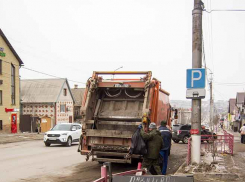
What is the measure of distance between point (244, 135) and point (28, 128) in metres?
27.0

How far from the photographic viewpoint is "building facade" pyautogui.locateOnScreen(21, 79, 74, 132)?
46219mm

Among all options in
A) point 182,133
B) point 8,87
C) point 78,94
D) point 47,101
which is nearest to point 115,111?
point 182,133

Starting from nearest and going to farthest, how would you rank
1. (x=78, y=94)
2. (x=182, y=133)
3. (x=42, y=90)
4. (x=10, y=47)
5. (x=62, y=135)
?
1. (x=62, y=135)
2. (x=182, y=133)
3. (x=10, y=47)
4. (x=42, y=90)
5. (x=78, y=94)

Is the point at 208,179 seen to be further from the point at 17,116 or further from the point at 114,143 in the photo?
the point at 17,116

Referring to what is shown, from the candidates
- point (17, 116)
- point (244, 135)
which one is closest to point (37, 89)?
point (17, 116)

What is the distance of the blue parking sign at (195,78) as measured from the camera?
36.1 ft

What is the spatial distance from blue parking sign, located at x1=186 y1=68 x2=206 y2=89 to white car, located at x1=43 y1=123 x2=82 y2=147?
446 inches

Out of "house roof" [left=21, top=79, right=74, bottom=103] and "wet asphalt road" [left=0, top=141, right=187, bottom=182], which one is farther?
"house roof" [left=21, top=79, right=74, bottom=103]

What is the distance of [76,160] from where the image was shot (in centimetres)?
1379

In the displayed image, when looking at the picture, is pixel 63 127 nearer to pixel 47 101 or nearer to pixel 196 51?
pixel 196 51

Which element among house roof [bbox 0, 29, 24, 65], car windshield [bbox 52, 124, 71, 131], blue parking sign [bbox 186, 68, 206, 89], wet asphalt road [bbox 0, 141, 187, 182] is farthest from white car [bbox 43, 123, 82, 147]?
house roof [bbox 0, 29, 24, 65]

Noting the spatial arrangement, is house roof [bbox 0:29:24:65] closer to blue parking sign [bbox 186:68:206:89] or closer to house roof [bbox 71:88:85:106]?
house roof [bbox 71:88:85:106]

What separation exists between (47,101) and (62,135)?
26.8 meters

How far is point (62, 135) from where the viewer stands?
67.2 feet
